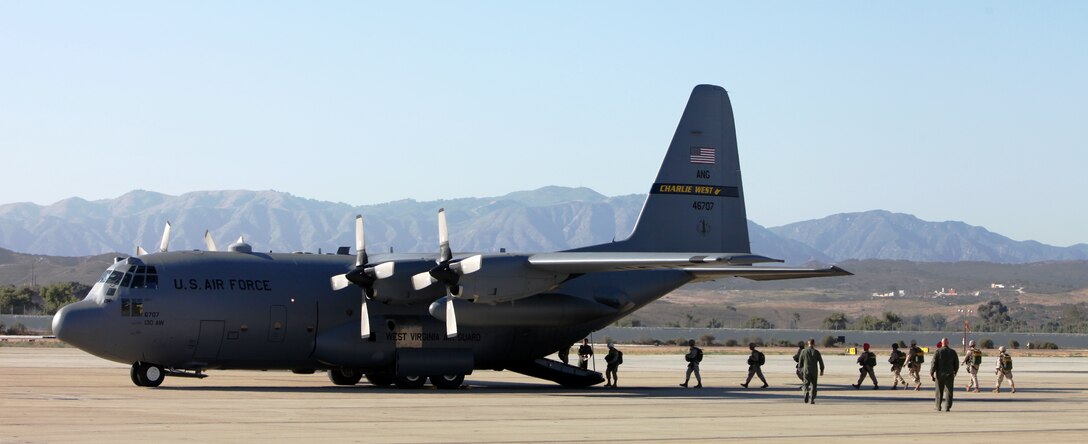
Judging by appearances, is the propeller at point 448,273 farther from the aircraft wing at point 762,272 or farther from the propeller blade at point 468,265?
the aircraft wing at point 762,272

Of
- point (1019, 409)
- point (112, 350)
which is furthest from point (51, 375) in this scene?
point (1019, 409)

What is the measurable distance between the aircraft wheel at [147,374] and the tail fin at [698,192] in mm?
11357

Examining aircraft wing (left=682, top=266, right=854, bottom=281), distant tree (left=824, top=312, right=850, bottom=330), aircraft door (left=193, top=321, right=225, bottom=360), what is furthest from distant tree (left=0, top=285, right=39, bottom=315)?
aircraft wing (left=682, top=266, right=854, bottom=281)

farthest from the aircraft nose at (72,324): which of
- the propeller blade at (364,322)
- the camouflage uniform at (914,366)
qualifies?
the camouflage uniform at (914,366)

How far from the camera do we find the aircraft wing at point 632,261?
27812 millimetres

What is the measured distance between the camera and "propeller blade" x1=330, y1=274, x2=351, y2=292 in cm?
3056

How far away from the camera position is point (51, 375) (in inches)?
1367

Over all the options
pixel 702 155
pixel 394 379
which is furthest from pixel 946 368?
pixel 394 379

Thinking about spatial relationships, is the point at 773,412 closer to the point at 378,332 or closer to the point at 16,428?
the point at 378,332

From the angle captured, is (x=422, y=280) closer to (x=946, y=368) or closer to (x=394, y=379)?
(x=394, y=379)

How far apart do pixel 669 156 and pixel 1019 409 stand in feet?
37.3

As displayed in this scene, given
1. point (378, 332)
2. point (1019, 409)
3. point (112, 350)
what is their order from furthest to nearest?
point (378, 332)
point (112, 350)
point (1019, 409)

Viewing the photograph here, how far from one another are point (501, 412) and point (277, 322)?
8.36 meters

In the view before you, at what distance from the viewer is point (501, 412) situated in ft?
78.1
